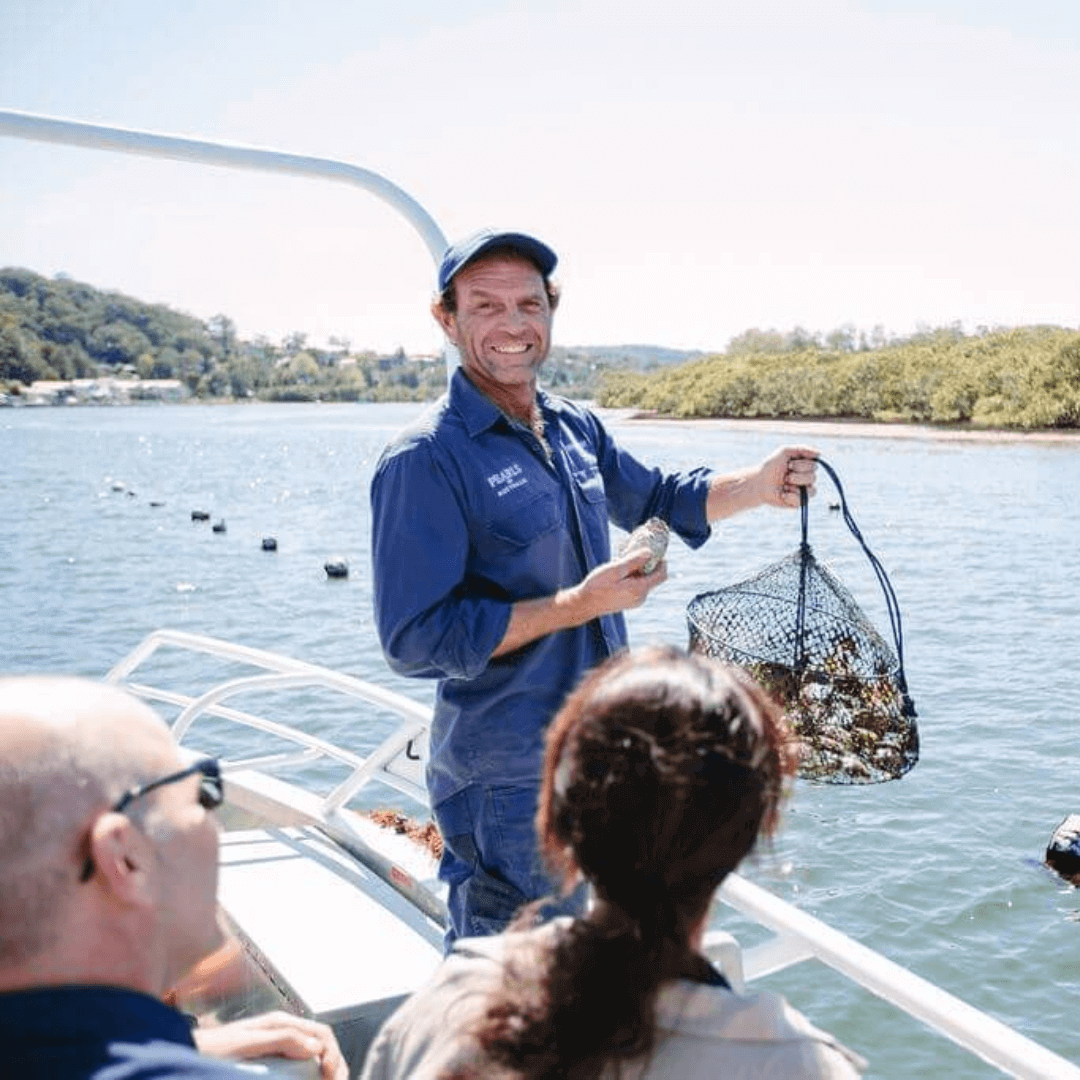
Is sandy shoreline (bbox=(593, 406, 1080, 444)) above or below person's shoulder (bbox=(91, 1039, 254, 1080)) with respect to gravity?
below

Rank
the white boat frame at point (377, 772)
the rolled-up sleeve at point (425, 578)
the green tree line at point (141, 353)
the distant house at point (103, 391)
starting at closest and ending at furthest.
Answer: the white boat frame at point (377, 772), the rolled-up sleeve at point (425, 578), the green tree line at point (141, 353), the distant house at point (103, 391)

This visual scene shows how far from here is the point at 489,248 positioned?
8.98 ft

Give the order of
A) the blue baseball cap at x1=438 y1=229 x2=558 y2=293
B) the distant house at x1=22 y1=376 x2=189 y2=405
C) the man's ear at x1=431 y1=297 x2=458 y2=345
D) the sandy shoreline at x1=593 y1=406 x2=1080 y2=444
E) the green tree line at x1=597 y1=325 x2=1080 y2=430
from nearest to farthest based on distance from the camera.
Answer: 1. the blue baseball cap at x1=438 y1=229 x2=558 y2=293
2. the man's ear at x1=431 y1=297 x2=458 y2=345
3. the sandy shoreline at x1=593 y1=406 x2=1080 y2=444
4. the green tree line at x1=597 y1=325 x2=1080 y2=430
5. the distant house at x1=22 y1=376 x2=189 y2=405

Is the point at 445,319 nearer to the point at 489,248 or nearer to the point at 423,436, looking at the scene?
the point at 489,248

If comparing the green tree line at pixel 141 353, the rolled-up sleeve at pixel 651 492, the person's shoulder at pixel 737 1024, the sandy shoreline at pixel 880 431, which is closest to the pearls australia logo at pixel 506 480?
the rolled-up sleeve at pixel 651 492

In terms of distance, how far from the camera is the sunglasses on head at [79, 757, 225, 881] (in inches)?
48.6

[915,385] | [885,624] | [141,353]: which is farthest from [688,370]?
[885,624]

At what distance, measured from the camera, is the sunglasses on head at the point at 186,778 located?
1.24 meters

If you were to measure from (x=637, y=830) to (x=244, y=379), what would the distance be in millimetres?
193488

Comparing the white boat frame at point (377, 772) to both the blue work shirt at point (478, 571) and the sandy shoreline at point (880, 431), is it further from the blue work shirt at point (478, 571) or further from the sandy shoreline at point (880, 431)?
the sandy shoreline at point (880, 431)

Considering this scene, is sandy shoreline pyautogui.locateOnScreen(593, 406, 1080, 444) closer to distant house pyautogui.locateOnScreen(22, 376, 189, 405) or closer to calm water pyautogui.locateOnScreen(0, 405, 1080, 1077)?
calm water pyautogui.locateOnScreen(0, 405, 1080, 1077)

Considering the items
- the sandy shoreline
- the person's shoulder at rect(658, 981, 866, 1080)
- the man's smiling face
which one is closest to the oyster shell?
the man's smiling face

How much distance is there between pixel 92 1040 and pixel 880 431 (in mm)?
79001

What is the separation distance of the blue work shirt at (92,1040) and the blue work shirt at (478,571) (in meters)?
1.32
